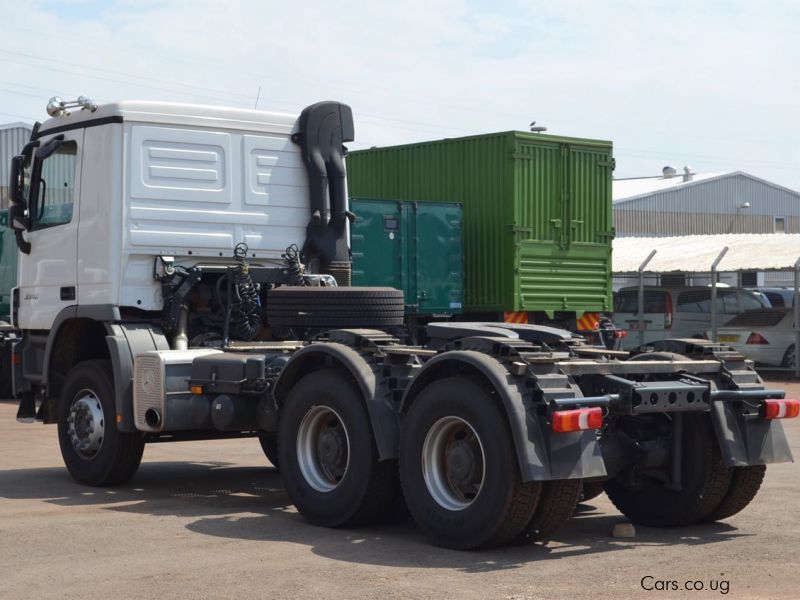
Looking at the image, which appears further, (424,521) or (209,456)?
(209,456)

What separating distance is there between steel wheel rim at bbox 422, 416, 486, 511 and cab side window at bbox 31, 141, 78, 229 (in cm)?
441

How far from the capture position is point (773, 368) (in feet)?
82.6

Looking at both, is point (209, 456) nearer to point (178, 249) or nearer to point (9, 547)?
point (178, 249)

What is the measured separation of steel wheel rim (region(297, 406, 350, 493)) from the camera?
28.9 feet

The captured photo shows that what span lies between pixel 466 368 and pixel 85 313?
13.1ft

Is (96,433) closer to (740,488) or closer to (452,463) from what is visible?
(452,463)

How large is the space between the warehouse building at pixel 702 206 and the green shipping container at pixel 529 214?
30.5 meters

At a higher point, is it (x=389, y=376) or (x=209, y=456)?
(x=389, y=376)

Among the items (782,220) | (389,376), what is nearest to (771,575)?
(389,376)

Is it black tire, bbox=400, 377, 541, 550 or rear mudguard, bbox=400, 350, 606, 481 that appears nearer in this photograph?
rear mudguard, bbox=400, 350, 606, 481

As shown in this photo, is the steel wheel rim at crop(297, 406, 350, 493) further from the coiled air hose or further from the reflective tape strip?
the reflective tape strip

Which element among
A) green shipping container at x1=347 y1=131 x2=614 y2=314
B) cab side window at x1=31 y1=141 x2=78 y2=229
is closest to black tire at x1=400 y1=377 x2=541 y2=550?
cab side window at x1=31 y1=141 x2=78 y2=229

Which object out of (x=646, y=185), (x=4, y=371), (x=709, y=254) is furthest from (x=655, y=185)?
(x=4, y=371)

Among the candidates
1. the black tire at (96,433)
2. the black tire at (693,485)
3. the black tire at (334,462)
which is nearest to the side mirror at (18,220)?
the black tire at (96,433)
